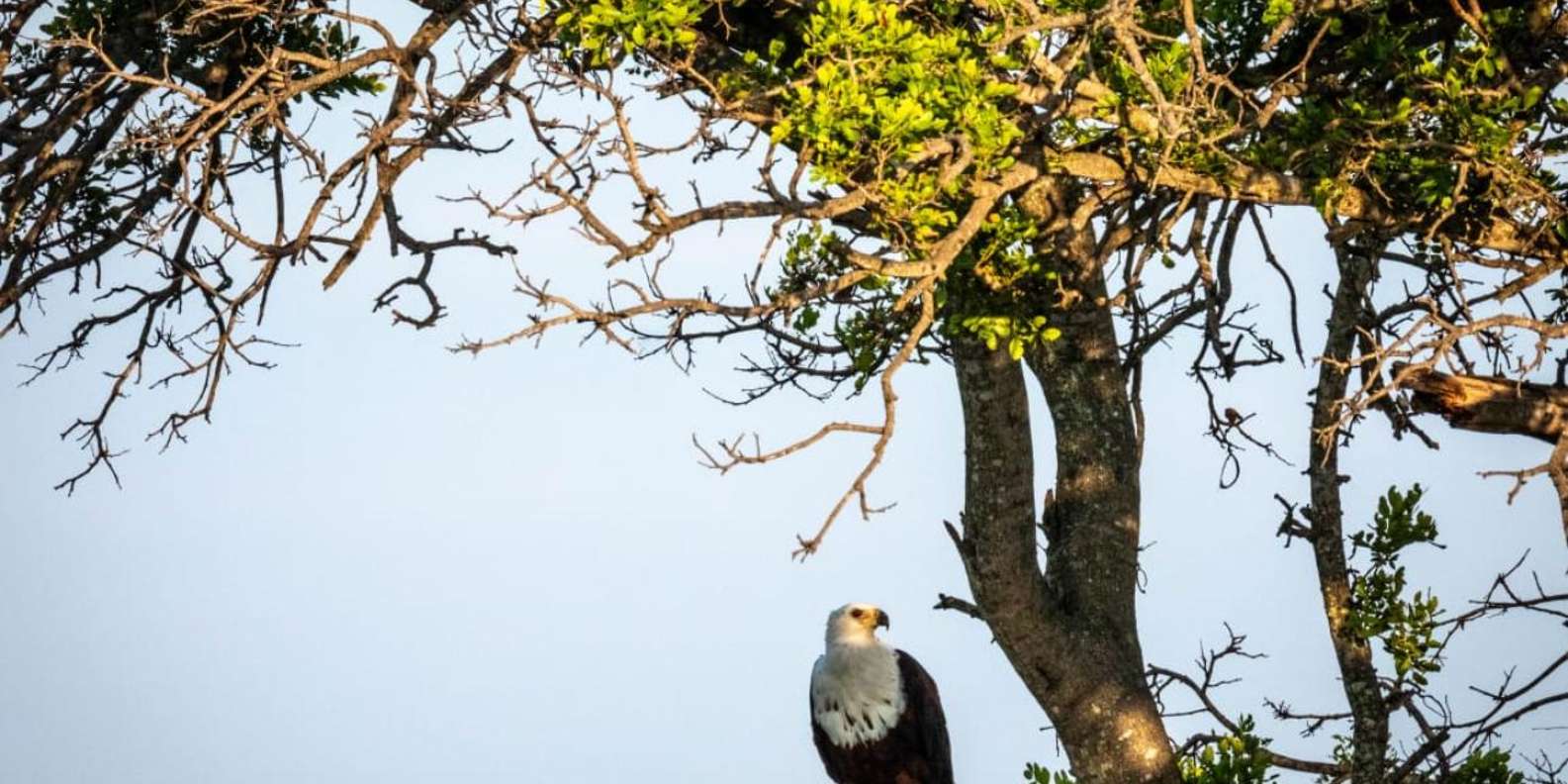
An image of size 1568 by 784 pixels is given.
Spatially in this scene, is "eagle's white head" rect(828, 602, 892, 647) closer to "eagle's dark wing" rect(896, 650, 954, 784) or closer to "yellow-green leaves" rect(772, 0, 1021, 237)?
"eagle's dark wing" rect(896, 650, 954, 784)

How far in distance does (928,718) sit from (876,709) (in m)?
0.32

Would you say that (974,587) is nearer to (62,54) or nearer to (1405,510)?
(1405,510)

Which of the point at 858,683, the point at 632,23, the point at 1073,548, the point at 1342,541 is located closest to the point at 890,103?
the point at 632,23

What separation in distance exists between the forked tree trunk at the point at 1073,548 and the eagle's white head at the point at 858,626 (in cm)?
285

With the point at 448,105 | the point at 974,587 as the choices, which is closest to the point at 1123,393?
the point at 974,587

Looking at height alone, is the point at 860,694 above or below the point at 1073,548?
above

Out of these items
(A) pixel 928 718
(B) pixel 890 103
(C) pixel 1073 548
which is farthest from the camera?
(A) pixel 928 718

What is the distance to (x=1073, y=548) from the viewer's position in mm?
9180

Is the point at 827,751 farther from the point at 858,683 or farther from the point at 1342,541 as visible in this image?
the point at 1342,541

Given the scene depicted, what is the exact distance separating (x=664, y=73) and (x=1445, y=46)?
336 centimetres

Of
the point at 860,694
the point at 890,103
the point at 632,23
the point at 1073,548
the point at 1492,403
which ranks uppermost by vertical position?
the point at 632,23

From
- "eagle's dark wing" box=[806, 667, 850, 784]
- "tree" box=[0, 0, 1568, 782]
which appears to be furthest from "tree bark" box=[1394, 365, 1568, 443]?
"eagle's dark wing" box=[806, 667, 850, 784]

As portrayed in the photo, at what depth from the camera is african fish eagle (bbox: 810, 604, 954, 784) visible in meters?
11.8

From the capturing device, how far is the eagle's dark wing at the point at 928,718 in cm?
1177
